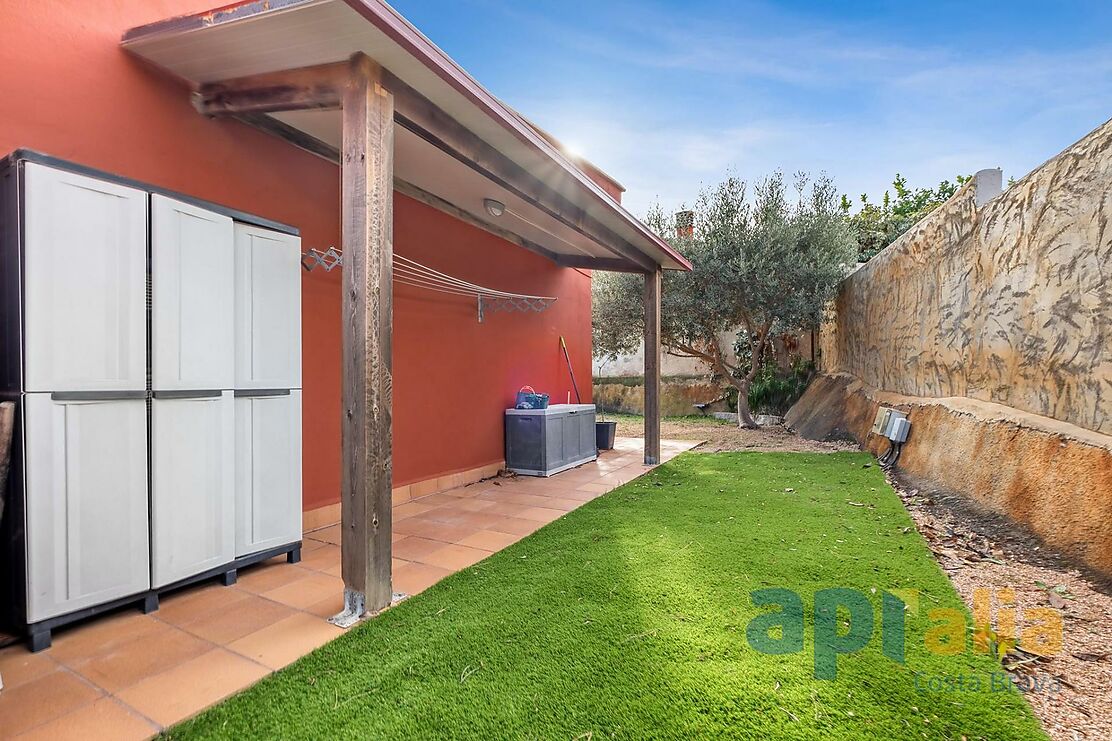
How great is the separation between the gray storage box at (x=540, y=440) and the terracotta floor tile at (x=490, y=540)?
6.69 feet

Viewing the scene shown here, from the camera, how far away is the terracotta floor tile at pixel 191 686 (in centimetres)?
163

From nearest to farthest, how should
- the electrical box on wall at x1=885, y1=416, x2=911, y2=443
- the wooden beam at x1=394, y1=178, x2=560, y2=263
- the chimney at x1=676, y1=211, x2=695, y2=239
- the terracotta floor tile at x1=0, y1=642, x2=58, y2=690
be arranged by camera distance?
the terracotta floor tile at x1=0, y1=642, x2=58, y2=690 → the wooden beam at x1=394, y1=178, x2=560, y2=263 → the electrical box on wall at x1=885, y1=416, x2=911, y2=443 → the chimney at x1=676, y1=211, x2=695, y2=239

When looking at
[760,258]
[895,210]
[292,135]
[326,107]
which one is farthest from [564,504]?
[895,210]

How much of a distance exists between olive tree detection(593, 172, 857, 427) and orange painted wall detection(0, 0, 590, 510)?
9.67ft

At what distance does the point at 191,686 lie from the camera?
→ 1.76 meters

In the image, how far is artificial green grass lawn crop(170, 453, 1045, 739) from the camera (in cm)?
154

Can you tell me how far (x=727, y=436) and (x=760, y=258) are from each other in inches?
111

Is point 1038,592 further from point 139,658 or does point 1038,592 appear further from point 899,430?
point 139,658

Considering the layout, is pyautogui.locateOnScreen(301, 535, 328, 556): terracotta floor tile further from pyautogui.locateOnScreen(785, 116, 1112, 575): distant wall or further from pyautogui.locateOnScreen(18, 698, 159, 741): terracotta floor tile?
pyautogui.locateOnScreen(785, 116, 1112, 575): distant wall

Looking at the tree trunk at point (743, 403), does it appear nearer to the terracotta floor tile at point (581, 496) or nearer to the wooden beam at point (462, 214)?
the wooden beam at point (462, 214)

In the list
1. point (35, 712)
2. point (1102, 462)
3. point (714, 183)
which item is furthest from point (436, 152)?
point (714, 183)

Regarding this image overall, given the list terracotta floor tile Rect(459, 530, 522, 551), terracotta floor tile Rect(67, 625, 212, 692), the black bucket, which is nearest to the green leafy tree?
the black bucket

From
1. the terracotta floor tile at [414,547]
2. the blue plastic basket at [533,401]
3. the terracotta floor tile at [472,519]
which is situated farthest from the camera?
the blue plastic basket at [533,401]

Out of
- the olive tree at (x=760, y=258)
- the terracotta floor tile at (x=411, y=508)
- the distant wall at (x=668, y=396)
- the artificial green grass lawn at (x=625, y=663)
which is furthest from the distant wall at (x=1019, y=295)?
the distant wall at (x=668, y=396)
